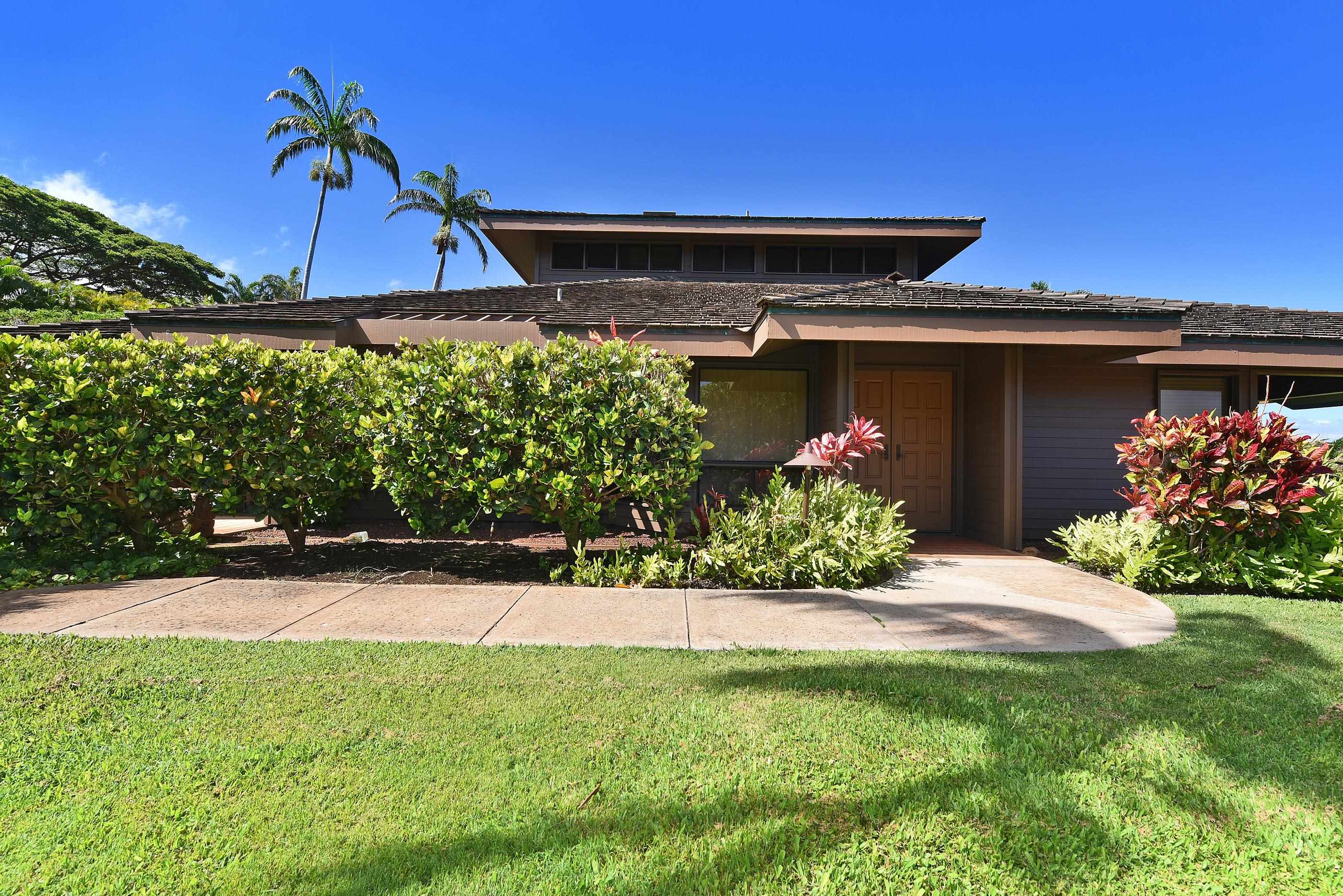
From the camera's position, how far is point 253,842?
190 cm

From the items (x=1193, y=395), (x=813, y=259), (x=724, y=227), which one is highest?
(x=724, y=227)

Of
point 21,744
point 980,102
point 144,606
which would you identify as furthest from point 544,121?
point 21,744

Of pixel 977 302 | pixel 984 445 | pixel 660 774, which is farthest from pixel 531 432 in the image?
pixel 984 445

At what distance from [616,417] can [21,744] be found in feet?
13.2

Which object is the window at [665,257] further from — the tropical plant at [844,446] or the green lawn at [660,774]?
the green lawn at [660,774]

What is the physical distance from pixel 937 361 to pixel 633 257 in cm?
780

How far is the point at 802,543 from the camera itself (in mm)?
5523

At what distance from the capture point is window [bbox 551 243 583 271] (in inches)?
544

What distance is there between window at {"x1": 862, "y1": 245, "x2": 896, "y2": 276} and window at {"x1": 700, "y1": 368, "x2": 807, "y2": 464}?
608cm

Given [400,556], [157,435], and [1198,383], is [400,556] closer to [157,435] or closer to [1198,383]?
[157,435]

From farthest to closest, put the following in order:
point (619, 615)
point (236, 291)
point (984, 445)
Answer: point (236, 291)
point (984, 445)
point (619, 615)

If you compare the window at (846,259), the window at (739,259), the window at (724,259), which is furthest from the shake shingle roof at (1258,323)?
the window at (724,259)

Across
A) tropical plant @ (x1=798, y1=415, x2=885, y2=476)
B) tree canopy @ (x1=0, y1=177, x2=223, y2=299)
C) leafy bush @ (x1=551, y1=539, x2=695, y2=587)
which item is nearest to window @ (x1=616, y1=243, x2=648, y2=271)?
tropical plant @ (x1=798, y1=415, x2=885, y2=476)

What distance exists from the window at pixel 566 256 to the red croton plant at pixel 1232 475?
1170 centimetres
